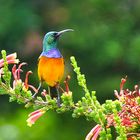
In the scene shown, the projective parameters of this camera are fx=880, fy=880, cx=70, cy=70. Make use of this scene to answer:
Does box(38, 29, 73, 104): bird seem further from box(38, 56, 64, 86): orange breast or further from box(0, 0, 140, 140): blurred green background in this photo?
box(0, 0, 140, 140): blurred green background

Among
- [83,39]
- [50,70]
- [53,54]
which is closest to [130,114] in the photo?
[50,70]

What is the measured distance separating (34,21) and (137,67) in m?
3.21

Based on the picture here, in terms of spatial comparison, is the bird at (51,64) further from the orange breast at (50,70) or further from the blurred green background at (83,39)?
the blurred green background at (83,39)

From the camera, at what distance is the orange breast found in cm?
499

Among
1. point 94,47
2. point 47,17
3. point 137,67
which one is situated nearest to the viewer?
point 137,67

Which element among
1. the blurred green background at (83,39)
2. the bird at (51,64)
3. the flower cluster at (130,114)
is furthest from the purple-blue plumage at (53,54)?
the blurred green background at (83,39)

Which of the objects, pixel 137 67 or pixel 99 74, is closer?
pixel 137 67

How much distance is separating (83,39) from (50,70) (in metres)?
17.0

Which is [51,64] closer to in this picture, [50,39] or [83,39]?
[50,39]

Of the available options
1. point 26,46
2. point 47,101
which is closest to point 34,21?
point 26,46

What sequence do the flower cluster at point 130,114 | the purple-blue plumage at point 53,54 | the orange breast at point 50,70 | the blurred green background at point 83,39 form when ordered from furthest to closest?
the blurred green background at point 83,39, the purple-blue plumage at point 53,54, the orange breast at point 50,70, the flower cluster at point 130,114

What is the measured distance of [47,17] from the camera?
940 inches

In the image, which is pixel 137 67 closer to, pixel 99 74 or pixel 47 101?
pixel 99 74

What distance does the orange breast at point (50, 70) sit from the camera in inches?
196
